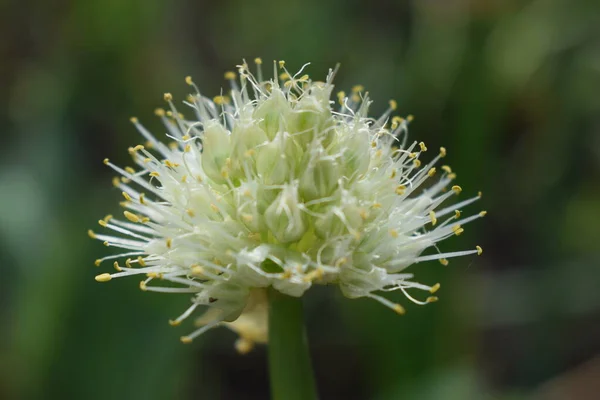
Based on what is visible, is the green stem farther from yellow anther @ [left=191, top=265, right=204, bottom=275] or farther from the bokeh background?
the bokeh background

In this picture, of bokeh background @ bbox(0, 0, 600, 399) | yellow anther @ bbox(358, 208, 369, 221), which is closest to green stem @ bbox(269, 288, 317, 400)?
yellow anther @ bbox(358, 208, 369, 221)

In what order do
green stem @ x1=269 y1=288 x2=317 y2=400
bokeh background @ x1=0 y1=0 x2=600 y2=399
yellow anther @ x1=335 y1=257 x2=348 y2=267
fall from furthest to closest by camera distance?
bokeh background @ x1=0 y1=0 x2=600 y2=399
green stem @ x1=269 y1=288 x2=317 y2=400
yellow anther @ x1=335 y1=257 x2=348 y2=267

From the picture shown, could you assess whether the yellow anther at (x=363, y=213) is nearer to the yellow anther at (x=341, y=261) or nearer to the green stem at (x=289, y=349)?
the yellow anther at (x=341, y=261)

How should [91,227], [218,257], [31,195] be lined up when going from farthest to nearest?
1. [31,195]
2. [91,227]
3. [218,257]

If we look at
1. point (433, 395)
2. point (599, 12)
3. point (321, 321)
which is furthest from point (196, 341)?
point (599, 12)

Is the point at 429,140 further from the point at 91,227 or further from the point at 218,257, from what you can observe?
the point at 218,257

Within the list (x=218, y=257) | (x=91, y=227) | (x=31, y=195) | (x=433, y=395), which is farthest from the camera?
(x=31, y=195)
